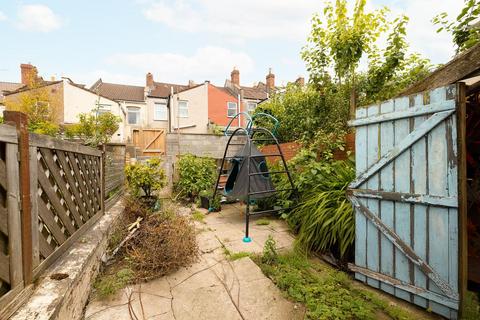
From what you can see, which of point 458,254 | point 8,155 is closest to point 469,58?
point 458,254

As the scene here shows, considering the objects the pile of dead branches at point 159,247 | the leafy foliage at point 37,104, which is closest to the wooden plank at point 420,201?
the pile of dead branches at point 159,247

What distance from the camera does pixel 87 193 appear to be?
116 inches

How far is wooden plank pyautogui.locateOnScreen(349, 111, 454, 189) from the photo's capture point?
73.0 inches

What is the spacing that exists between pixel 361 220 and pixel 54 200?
9.83 ft

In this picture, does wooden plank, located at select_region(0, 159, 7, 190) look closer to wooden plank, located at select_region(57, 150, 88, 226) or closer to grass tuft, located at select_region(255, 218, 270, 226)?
wooden plank, located at select_region(57, 150, 88, 226)

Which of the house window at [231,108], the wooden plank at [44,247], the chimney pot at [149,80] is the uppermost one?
the chimney pot at [149,80]

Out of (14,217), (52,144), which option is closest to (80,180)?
(52,144)

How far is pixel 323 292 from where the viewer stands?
2.15m

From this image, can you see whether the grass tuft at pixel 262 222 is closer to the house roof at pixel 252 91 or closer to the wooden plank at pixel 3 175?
the wooden plank at pixel 3 175

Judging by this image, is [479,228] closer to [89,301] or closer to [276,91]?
[89,301]

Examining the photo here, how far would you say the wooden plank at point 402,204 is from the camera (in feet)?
6.81

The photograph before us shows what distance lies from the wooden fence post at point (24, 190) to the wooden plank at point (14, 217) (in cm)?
4

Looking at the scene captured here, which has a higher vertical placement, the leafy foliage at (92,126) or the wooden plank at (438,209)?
the leafy foliage at (92,126)

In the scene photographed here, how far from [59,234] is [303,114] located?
5.54m
